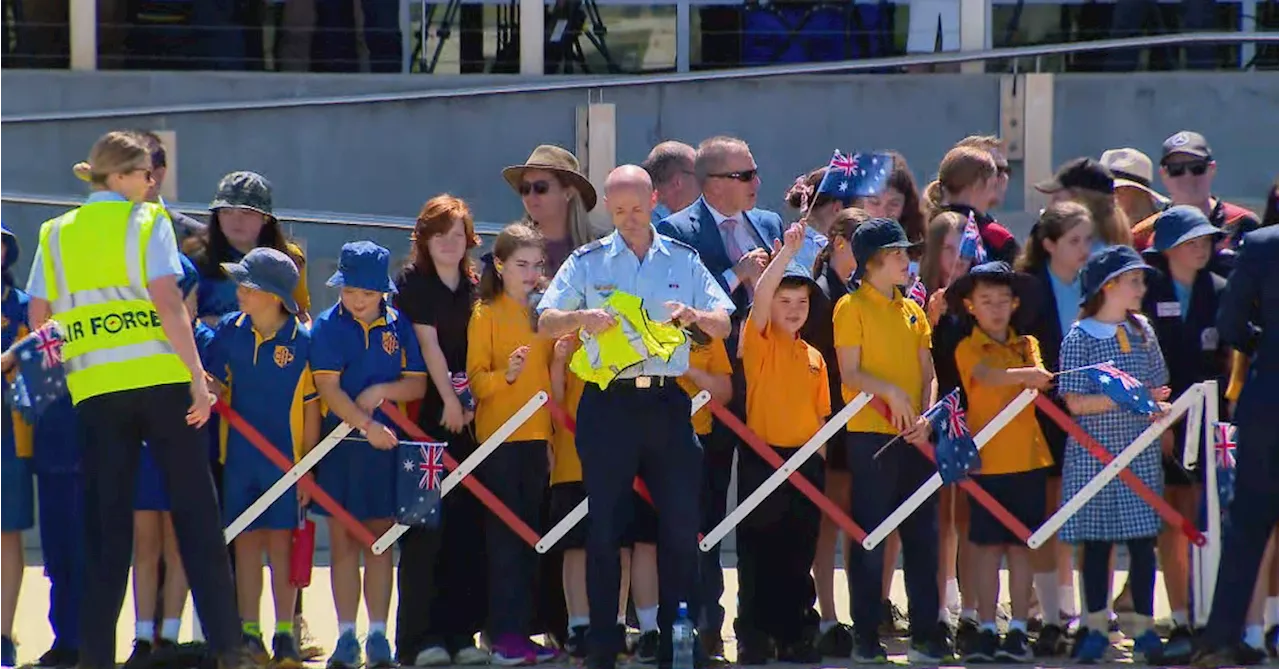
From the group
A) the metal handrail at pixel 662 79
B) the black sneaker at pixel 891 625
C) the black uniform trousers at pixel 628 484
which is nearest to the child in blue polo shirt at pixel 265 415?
the black uniform trousers at pixel 628 484

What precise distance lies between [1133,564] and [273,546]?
10.8 feet

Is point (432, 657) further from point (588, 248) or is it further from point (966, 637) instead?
point (966, 637)

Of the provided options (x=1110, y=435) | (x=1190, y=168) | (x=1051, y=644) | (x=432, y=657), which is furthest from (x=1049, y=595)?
(x=432, y=657)

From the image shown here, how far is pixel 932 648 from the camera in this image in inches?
340

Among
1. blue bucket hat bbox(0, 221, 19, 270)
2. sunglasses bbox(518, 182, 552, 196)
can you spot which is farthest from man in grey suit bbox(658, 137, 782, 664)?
blue bucket hat bbox(0, 221, 19, 270)

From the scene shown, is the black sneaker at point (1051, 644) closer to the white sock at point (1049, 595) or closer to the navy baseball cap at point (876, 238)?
the white sock at point (1049, 595)

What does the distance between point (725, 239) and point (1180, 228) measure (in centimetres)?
180

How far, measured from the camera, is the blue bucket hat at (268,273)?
27.8 feet

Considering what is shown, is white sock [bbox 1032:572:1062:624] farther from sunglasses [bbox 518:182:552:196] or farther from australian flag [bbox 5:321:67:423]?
australian flag [bbox 5:321:67:423]

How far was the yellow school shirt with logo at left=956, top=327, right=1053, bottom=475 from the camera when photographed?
29.0 feet

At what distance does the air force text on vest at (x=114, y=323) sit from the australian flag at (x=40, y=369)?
8.9 inches

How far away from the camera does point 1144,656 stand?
→ 8633 millimetres

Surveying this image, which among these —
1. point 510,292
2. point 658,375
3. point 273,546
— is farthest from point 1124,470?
point 273,546

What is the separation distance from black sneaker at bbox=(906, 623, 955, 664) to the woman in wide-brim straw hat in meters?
2.08
